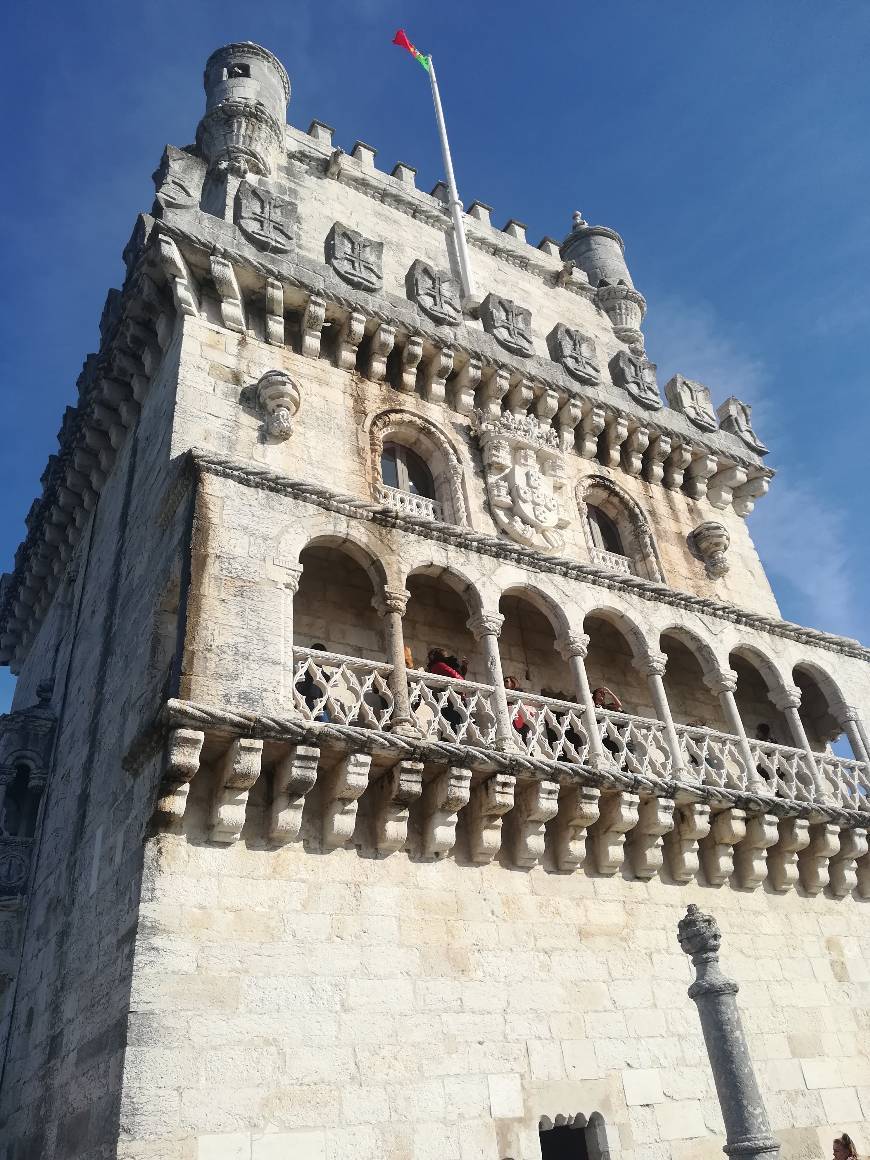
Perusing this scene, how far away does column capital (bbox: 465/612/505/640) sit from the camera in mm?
11266

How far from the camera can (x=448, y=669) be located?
1098 centimetres

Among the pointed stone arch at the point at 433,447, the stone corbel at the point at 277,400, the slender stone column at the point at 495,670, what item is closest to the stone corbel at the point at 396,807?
the slender stone column at the point at 495,670

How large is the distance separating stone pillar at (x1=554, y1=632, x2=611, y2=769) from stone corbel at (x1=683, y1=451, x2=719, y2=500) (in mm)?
5838

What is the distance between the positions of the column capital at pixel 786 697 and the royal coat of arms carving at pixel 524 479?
4.16m

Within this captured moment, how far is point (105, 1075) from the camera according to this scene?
7.52 meters

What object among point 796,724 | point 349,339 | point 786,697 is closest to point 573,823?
point 796,724

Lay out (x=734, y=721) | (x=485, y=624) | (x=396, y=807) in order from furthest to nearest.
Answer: (x=734, y=721)
(x=485, y=624)
(x=396, y=807)

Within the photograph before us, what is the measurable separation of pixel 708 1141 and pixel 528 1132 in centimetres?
235

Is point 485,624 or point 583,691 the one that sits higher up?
point 485,624

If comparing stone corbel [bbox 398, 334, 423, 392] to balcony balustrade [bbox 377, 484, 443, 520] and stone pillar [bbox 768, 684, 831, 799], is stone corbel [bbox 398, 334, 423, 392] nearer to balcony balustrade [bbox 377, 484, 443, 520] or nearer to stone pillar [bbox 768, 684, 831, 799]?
balcony balustrade [bbox 377, 484, 443, 520]

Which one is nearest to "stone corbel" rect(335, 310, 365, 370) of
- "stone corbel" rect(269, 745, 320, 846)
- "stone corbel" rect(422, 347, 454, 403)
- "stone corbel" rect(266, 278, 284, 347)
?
"stone corbel" rect(266, 278, 284, 347)

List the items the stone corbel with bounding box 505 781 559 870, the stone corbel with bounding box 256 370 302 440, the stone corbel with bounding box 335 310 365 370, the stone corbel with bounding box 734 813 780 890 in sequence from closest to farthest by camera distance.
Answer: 1. the stone corbel with bounding box 505 781 559 870
2. the stone corbel with bounding box 256 370 302 440
3. the stone corbel with bounding box 734 813 780 890
4. the stone corbel with bounding box 335 310 365 370

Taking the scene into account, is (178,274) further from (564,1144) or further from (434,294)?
(564,1144)

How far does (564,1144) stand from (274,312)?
1084 cm
